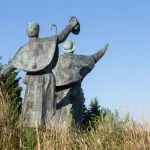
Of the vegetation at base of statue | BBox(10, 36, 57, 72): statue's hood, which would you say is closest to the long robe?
BBox(10, 36, 57, 72): statue's hood

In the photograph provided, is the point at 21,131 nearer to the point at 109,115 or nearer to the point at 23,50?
Result: the point at 109,115

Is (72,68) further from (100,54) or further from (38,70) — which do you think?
(38,70)

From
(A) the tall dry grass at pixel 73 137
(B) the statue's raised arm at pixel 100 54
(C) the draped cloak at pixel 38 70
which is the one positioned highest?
(B) the statue's raised arm at pixel 100 54

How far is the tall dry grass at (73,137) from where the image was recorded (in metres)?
6.88

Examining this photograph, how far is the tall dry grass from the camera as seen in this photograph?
22.6 ft

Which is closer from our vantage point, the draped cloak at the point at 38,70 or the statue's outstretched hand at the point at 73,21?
the draped cloak at the point at 38,70

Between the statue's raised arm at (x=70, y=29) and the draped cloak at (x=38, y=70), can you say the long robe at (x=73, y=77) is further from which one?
the statue's raised arm at (x=70, y=29)

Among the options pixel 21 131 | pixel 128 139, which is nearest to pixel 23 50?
pixel 21 131

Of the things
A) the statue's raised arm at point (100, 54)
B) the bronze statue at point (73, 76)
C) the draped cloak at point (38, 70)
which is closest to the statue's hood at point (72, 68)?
the bronze statue at point (73, 76)

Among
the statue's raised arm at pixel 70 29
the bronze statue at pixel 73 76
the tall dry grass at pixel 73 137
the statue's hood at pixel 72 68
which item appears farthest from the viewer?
the statue's hood at pixel 72 68

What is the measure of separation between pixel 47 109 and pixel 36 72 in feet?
2.45

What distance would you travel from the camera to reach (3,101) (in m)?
7.72

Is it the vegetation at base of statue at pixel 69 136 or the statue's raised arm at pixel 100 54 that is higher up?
the statue's raised arm at pixel 100 54

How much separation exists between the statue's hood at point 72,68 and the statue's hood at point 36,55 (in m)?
3.00
